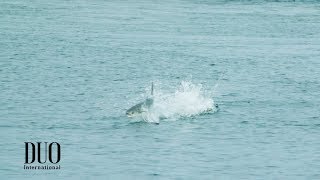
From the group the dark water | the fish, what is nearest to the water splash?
the fish

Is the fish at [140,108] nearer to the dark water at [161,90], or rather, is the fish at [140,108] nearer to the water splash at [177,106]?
the water splash at [177,106]

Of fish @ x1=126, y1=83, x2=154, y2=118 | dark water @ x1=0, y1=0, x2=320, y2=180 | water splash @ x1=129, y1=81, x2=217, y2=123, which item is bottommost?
dark water @ x1=0, y1=0, x2=320, y2=180

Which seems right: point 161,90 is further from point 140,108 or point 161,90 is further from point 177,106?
point 140,108

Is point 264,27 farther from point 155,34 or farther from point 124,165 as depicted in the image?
point 124,165

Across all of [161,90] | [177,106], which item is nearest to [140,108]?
[177,106]

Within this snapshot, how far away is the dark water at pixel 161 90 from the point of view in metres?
30.7

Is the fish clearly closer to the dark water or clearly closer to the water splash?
the water splash

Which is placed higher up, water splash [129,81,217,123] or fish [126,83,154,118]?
fish [126,83,154,118]

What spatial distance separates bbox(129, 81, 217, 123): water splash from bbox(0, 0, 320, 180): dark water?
53 cm

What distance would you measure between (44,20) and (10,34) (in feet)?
52.5

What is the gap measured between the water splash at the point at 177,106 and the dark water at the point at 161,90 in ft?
1.75

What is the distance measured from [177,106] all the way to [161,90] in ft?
24.2

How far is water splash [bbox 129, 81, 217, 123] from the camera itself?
3689 cm

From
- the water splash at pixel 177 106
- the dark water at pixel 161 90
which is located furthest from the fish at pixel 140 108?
the dark water at pixel 161 90
